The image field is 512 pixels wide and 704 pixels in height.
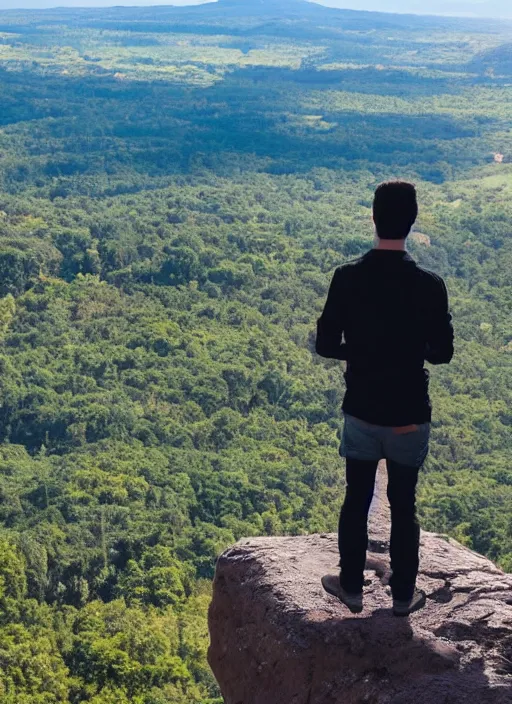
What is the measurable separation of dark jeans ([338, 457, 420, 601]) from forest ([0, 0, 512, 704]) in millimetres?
19274

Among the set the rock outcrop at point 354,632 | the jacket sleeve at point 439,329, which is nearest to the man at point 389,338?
the jacket sleeve at point 439,329

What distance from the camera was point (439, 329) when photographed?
6.81 meters

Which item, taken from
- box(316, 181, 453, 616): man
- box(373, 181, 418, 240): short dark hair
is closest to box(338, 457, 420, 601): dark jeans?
box(316, 181, 453, 616): man

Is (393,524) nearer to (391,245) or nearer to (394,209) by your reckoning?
(391,245)

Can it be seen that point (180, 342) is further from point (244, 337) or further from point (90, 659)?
point (90, 659)

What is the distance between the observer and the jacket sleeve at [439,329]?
22.3ft

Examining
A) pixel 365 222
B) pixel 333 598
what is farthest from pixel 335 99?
pixel 333 598

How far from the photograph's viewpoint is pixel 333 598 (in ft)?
25.2

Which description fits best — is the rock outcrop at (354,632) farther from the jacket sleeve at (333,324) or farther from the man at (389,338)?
the jacket sleeve at (333,324)

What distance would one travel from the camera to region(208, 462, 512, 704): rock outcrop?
6.69 metres

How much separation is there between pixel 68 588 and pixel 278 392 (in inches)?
950

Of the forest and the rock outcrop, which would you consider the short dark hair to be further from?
the forest

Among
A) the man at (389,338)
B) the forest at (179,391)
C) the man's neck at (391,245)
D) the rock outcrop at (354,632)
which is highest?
the man's neck at (391,245)

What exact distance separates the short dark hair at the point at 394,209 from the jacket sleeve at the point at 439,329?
44cm
